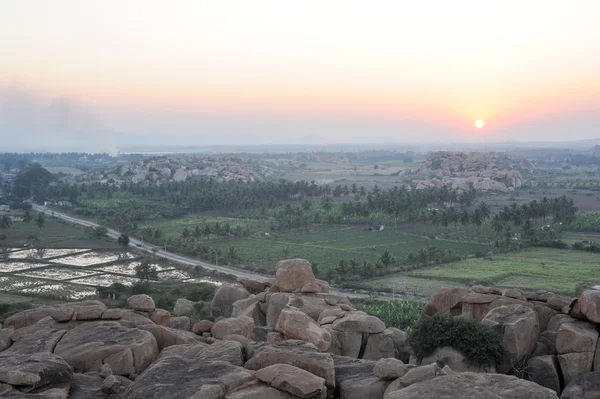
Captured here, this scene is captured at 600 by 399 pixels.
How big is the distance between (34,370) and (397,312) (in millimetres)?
30231

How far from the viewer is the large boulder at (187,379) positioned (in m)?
14.8

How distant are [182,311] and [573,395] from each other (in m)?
23.5

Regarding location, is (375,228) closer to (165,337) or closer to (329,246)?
(329,246)

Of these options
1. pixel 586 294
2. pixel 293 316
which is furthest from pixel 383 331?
pixel 586 294

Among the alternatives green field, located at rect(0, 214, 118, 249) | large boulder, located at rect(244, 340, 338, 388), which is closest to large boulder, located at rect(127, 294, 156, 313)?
large boulder, located at rect(244, 340, 338, 388)

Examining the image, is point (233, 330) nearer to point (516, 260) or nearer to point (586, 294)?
point (586, 294)

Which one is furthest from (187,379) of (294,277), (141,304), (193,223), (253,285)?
(193,223)

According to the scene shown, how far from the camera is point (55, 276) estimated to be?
2514 inches

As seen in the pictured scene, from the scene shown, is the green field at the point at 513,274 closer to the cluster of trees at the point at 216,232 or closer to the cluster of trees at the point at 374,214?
the cluster of trees at the point at 374,214

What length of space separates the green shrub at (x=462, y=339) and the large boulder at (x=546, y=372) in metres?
1.10

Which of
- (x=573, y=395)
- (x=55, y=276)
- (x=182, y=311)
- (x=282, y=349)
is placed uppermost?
(x=282, y=349)

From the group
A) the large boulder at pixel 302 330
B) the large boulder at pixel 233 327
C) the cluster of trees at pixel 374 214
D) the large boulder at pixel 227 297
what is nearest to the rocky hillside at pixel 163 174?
the cluster of trees at pixel 374 214

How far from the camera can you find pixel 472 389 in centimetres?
1405

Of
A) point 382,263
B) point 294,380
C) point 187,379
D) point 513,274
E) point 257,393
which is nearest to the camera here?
point 257,393
